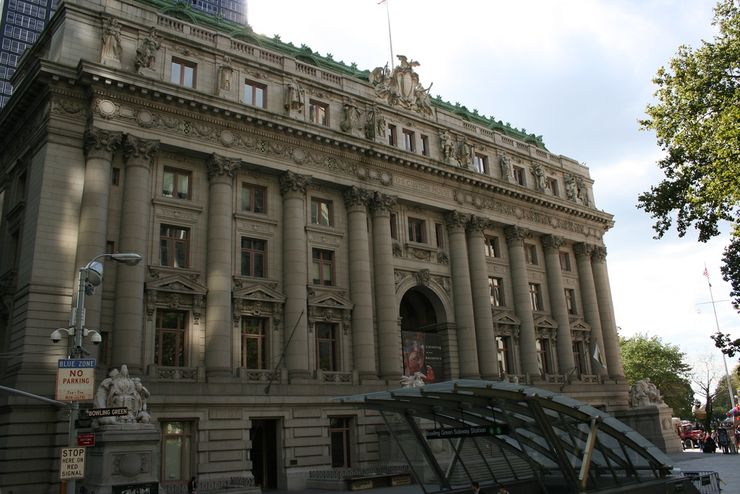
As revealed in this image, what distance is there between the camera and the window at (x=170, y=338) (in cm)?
3231

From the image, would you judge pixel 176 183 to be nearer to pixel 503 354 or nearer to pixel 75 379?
pixel 75 379

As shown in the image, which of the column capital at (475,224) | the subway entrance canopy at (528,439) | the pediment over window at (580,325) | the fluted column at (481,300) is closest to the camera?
the subway entrance canopy at (528,439)

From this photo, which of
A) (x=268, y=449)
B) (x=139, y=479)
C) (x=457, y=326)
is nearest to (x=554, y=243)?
(x=457, y=326)

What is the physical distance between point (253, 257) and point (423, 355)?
551 inches

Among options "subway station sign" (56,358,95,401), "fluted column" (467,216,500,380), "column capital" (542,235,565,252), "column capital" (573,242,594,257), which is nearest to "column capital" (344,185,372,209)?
"fluted column" (467,216,500,380)

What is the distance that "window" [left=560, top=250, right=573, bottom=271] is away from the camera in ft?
187

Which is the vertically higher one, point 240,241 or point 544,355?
point 240,241

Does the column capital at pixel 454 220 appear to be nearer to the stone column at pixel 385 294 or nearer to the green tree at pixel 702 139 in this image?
the stone column at pixel 385 294

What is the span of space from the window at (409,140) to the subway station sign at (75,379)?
108 ft

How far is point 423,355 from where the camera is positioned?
4325cm

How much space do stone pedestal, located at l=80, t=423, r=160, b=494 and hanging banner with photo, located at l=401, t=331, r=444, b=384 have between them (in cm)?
2022

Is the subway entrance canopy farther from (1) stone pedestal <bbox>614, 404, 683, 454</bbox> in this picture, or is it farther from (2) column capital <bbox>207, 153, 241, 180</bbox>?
(1) stone pedestal <bbox>614, 404, 683, 454</bbox>

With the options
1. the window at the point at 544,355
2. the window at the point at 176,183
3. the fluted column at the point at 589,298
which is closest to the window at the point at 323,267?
the window at the point at 176,183

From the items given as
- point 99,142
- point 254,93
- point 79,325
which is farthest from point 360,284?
point 79,325
